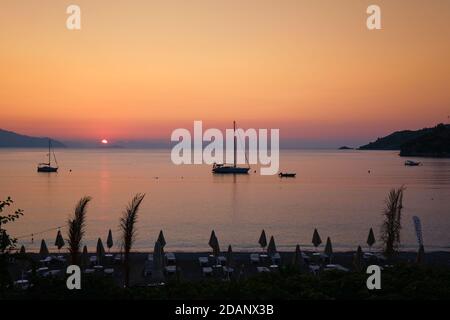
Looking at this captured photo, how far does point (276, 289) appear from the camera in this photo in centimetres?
1108

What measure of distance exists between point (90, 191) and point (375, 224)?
48.9m

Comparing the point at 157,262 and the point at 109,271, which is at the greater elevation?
the point at 157,262

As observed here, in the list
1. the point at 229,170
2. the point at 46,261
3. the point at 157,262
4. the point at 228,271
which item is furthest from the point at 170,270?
the point at 229,170

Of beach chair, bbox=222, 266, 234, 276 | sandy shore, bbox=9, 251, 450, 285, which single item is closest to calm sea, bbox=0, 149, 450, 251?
sandy shore, bbox=9, 251, 450, 285

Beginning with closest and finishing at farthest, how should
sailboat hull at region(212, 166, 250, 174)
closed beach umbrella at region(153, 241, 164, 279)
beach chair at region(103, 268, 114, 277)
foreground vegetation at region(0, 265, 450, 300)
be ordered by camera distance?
1. foreground vegetation at region(0, 265, 450, 300)
2. closed beach umbrella at region(153, 241, 164, 279)
3. beach chair at region(103, 268, 114, 277)
4. sailboat hull at region(212, 166, 250, 174)

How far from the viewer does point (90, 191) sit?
253 feet

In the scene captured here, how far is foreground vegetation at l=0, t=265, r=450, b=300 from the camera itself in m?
10.3

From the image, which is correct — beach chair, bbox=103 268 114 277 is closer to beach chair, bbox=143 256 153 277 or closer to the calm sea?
beach chair, bbox=143 256 153 277

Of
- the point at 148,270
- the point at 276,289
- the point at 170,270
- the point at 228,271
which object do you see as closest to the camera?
the point at 276,289

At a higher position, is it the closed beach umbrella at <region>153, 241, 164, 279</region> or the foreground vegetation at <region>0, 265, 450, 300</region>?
the foreground vegetation at <region>0, 265, 450, 300</region>

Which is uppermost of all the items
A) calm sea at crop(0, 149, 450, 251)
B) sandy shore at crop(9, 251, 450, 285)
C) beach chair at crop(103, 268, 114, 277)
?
beach chair at crop(103, 268, 114, 277)

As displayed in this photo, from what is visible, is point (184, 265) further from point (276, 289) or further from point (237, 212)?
point (237, 212)

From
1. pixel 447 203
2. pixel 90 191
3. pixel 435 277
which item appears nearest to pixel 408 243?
pixel 435 277
